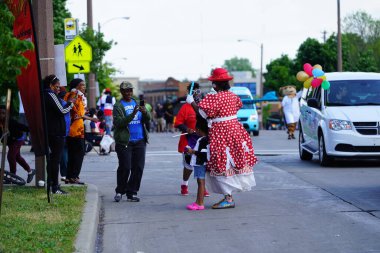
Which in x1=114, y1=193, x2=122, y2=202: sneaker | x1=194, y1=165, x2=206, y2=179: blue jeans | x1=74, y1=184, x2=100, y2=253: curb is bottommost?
x1=114, y1=193, x2=122, y2=202: sneaker

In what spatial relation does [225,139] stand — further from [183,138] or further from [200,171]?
[183,138]

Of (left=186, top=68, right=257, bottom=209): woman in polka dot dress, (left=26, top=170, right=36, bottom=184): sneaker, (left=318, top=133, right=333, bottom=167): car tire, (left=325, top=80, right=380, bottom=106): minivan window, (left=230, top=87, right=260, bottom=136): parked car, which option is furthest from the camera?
(left=230, top=87, right=260, bottom=136): parked car

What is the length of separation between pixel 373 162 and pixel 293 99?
485 inches

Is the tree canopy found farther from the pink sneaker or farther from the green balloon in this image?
the pink sneaker

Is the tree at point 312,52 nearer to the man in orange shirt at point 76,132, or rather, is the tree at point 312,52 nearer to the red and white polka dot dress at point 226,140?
the man in orange shirt at point 76,132

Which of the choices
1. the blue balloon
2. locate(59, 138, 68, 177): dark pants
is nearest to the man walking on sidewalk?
locate(59, 138, 68, 177): dark pants

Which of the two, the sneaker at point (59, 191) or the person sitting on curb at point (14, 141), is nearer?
the sneaker at point (59, 191)

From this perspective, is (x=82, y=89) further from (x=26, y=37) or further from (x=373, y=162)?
(x=373, y=162)

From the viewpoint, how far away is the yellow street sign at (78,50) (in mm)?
21562

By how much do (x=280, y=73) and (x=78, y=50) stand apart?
72427 millimetres

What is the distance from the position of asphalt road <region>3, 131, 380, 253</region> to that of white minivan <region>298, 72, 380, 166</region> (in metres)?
0.48

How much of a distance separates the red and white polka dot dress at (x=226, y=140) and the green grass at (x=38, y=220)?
1882mm

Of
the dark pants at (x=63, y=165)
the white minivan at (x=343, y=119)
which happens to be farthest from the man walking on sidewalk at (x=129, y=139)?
the white minivan at (x=343, y=119)

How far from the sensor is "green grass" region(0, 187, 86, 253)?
809cm
